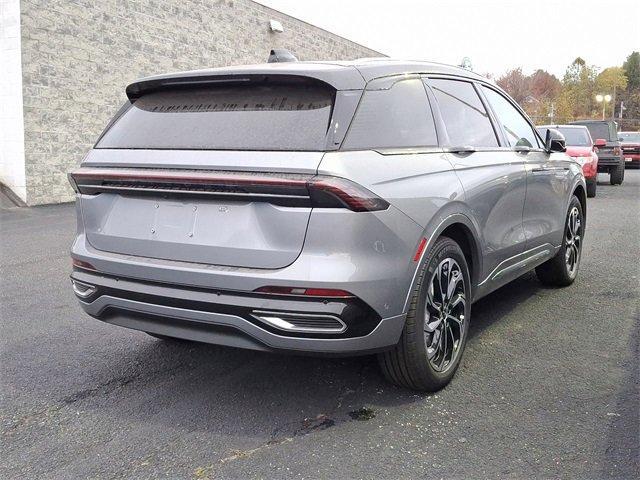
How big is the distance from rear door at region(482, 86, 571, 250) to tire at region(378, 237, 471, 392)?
4.19 feet

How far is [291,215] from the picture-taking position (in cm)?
276

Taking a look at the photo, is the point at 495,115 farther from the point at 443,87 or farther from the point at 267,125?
the point at 267,125

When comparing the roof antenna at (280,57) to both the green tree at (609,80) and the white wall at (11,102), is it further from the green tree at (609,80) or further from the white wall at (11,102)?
the green tree at (609,80)

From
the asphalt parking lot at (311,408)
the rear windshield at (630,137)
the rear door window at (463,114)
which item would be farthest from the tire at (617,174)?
the rear door window at (463,114)

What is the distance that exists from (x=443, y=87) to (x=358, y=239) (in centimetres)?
163

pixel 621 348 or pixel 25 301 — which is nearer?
pixel 621 348

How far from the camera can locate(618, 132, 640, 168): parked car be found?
24.0 meters

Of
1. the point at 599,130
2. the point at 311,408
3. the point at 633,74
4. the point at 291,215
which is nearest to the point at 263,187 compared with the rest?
the point at 291,215

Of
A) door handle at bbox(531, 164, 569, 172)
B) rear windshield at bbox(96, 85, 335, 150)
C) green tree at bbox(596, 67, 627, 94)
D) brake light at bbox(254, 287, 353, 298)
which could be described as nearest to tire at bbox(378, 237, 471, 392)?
brake light at bbox(254, 287, 353, 298)

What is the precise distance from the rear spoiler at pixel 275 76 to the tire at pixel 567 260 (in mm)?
3206

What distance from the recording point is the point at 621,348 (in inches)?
161

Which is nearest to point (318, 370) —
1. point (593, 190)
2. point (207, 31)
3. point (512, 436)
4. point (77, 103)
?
point (512, 436)

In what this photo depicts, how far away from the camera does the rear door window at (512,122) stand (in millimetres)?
4633

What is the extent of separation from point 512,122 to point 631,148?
71.8 feet
